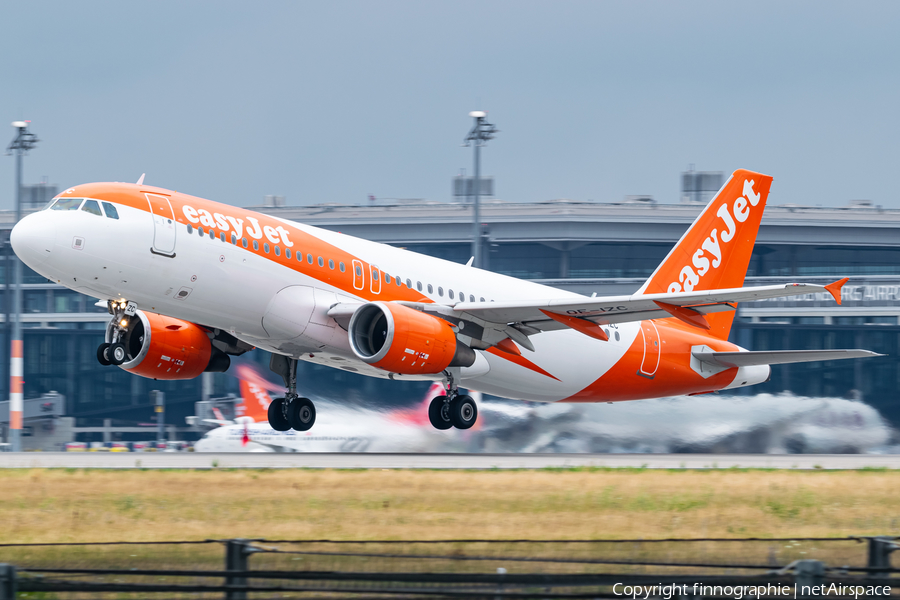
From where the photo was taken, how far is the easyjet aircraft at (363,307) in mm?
21875

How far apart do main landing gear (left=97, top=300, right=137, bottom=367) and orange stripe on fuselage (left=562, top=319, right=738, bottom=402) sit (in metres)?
13.0

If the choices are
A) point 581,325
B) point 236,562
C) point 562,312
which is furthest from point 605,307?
point 236,562

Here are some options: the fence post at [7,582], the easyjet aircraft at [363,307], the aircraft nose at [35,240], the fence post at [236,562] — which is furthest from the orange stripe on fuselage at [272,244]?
the fence post at [236,562]

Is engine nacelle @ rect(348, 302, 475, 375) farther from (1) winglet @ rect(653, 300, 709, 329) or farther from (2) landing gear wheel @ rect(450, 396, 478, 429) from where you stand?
(1) winglet @ rect(653, 300, 709, 329)

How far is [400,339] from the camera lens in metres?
23.8

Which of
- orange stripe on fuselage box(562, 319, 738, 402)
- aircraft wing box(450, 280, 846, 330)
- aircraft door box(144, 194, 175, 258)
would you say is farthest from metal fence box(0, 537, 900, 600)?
orange stripe on fuselage box(562, 319, 738, 402)

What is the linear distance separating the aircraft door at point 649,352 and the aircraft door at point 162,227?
1488 centimetres

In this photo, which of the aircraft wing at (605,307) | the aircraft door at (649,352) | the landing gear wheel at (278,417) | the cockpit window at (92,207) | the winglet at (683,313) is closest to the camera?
the cockpit window at (92,207)

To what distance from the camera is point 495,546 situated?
10016 mm

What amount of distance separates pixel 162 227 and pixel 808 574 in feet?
53.9

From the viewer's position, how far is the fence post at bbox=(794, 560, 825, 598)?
9.22m

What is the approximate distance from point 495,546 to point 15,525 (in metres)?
12.2

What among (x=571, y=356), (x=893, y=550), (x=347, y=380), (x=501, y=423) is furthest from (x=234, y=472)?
(x=347, y=380)

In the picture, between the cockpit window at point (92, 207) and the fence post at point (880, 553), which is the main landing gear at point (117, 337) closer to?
the cockpit window at point (92, 207)
